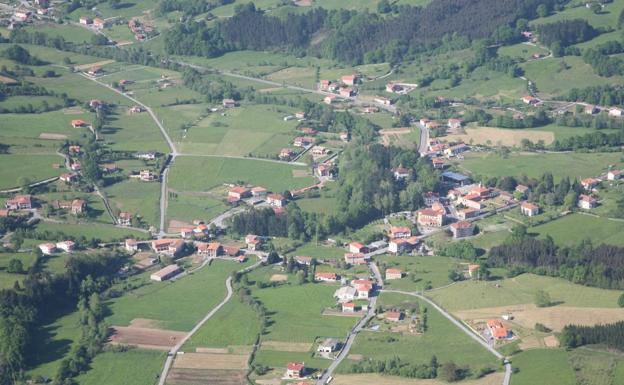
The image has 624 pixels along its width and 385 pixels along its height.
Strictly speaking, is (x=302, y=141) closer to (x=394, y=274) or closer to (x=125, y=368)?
(x=394, y=274)

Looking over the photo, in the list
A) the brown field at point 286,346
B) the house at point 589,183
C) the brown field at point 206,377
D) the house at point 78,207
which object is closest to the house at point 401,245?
the house at point 589,183

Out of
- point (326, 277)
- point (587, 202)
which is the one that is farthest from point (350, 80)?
point (326, 277)

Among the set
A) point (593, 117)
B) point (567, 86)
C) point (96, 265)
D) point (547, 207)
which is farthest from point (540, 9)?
point (96, 265)

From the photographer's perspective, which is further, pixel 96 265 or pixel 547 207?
pixel 547 207

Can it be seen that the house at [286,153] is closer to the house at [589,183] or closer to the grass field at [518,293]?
the house at [589,183]

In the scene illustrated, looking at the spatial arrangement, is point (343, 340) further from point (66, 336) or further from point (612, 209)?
point (612, 209)

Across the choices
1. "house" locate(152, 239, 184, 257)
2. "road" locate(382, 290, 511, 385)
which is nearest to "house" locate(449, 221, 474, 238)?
"road" locate(382, 290, 511, 385)

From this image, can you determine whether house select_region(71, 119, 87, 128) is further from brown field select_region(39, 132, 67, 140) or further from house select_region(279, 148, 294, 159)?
house select_region(279, 148, 294, 159)
